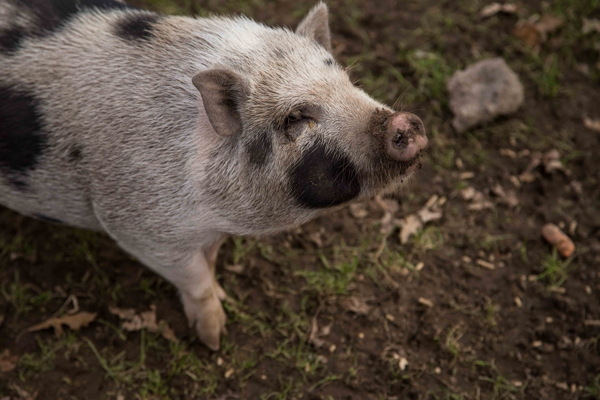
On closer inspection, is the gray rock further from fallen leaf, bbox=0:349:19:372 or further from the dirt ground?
fallen leaf, bbox=0:349:19:372

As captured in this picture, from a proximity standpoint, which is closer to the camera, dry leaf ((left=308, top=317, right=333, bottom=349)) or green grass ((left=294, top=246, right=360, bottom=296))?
dry leaf ((left=308, top=317, right=333, bottom=349))

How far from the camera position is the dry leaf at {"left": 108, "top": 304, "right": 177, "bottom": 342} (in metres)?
3.82

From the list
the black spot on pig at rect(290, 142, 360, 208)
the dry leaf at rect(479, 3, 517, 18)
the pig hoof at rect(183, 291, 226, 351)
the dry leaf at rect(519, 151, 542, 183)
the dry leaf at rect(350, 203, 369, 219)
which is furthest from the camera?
the dry leaf at rect(479, 3, 517, 18)

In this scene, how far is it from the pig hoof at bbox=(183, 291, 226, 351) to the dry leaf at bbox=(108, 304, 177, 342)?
0.54 feet

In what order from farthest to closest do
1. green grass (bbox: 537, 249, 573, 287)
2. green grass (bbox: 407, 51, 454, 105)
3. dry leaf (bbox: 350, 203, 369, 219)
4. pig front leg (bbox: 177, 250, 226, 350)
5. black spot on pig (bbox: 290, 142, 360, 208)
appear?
1. green grass (bbox: 407, 51, 454, 105)
2. dry leaf (bbox: 350, 203, 369, 219)
3. green grass (bbox: 537, 249, 573, 287)
4. pig front leg (bbox: 177, 250, 226, 350)
5. black spot on pig (bbox: 290, 142, 360, 208)

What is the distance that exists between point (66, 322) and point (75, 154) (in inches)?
48.7

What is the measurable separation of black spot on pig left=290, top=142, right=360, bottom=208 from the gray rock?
7.22 feet

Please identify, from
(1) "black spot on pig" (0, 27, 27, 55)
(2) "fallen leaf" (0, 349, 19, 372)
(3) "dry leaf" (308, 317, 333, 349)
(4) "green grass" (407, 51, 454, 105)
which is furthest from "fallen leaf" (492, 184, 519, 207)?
(2) "fallen leaf" (0, 349, 19, 372)

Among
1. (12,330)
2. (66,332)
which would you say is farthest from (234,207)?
(12,330)

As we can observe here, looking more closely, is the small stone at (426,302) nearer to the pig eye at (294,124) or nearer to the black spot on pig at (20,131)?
the pig eye at (294,124)

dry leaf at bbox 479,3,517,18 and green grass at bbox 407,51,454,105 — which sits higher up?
dry leaf at bbox 479,3,517,18

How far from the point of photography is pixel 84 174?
310 cm

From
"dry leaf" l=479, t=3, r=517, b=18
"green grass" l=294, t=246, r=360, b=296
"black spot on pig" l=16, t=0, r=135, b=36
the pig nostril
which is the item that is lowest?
"green grass" l=294, t=246, r=360, b=296

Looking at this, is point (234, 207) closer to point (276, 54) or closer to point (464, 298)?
point (276, 54)
